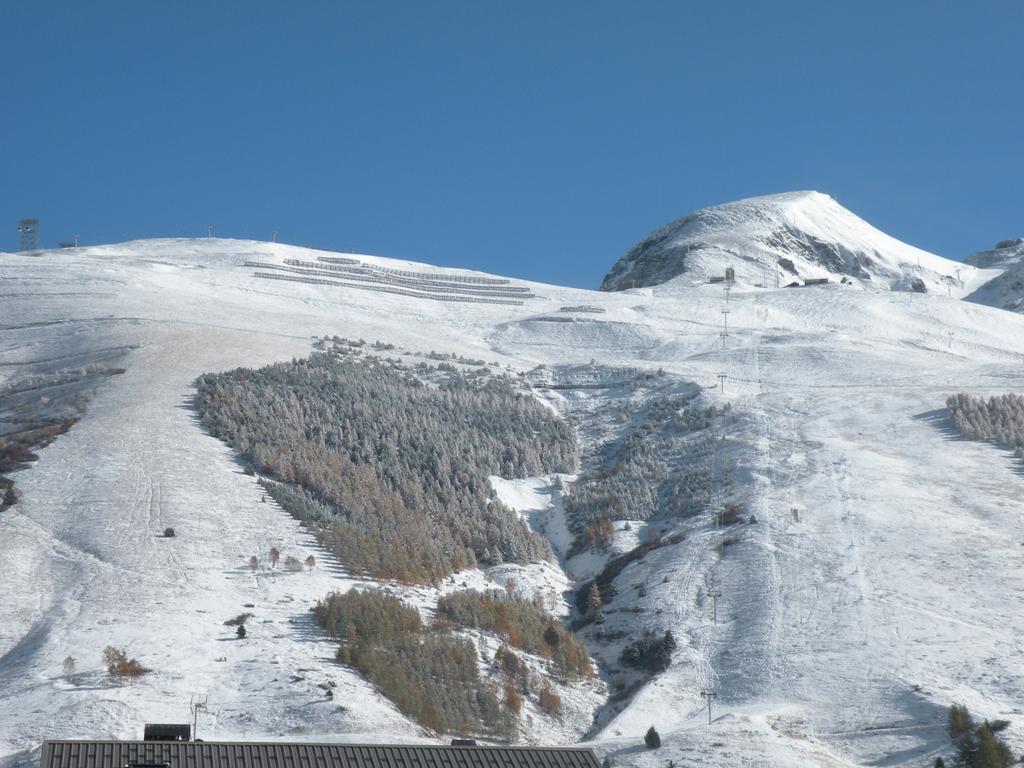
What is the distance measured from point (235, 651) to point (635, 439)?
28157 mm

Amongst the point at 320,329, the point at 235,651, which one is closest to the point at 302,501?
the point at 235,651

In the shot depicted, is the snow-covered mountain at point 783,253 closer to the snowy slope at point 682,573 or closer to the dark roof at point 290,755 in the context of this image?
the snowy slope at point 682,573

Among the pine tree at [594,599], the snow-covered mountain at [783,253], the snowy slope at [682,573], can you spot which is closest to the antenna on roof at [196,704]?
the snowy slope at [682,573]

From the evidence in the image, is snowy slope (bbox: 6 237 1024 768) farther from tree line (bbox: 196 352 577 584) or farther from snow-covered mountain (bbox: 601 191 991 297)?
snow-covered mountain (bbox: 601 191 991 297)

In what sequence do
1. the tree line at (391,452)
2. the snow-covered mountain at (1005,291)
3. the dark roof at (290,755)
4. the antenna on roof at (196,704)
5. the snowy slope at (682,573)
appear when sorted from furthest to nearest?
the snow-covered mountain at (1005,291), the tree line at (391,452), the snowy slope at (682,573), the antenna on roof at (196,704), the dark roof at (290,755)

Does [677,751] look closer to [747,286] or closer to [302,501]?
[302,501]

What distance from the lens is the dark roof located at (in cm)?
2581

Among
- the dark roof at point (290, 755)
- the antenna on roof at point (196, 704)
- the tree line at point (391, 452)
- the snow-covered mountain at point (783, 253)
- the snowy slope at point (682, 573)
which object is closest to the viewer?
the dark roof at point (290, 755)

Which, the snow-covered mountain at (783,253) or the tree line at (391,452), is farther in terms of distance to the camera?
the snow-covered mountain at (783,253)

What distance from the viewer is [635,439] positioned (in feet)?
207

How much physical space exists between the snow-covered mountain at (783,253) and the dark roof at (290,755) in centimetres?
10526

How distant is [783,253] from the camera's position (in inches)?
5994

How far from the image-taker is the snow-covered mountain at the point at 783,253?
142750mm

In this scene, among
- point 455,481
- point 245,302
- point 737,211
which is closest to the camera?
point 455,481
